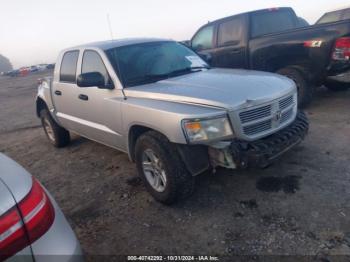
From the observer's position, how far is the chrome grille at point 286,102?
3.17 metres

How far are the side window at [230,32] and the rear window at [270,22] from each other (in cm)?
28

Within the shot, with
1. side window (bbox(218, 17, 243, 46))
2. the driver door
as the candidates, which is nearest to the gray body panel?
the driver door

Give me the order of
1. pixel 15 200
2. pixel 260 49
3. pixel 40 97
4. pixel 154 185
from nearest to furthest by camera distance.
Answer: pixel 15 200
pixel 154 185
pixel 40 97
pixel 260 49

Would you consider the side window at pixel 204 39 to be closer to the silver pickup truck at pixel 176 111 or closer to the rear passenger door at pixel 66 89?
the silver pickup truck at pixel 176 111

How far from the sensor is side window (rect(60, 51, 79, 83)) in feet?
14.8

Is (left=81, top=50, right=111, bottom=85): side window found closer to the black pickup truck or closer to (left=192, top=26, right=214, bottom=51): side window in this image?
the black pickup truck

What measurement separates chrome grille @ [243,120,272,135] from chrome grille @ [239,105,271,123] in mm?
67

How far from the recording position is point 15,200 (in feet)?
4.94

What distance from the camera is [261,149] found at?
2818mm

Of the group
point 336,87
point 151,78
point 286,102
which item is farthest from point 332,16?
point 151,78

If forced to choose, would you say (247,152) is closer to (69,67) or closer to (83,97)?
(83,97)

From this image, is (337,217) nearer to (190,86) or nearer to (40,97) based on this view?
(190,86)

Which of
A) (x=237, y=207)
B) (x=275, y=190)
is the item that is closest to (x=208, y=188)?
(x=237, y=207)

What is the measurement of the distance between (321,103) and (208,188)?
393cm
